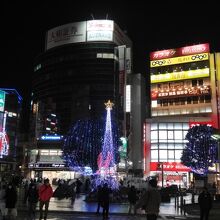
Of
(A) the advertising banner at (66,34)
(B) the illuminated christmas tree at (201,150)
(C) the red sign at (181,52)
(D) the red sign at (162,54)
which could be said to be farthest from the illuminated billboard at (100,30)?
(B) the illuminated christmas tree at (201,150)

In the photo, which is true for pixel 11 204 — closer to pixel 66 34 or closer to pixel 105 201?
pixel 105 201

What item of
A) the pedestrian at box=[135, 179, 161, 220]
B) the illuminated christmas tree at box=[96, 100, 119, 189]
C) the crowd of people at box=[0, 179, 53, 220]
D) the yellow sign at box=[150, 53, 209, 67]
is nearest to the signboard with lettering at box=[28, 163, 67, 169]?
the yellow sign at box=[150, 53, 209, 67]

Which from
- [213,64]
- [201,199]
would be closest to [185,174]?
[213,64]

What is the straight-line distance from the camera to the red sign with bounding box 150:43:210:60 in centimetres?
9312

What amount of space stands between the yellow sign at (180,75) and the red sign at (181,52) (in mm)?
5058

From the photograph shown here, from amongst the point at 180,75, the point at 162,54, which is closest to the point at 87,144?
the point at 180,75

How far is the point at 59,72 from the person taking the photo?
12419cm

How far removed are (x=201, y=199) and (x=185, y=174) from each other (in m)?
68.5

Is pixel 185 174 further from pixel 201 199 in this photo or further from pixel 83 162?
pixel 201 199

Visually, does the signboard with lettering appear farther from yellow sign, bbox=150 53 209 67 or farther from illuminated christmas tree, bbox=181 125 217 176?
illuminated christmas tree, bbox=181 125 217 176

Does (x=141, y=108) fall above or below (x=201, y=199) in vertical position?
above

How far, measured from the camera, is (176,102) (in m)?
93.4

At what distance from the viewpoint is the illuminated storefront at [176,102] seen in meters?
86.6

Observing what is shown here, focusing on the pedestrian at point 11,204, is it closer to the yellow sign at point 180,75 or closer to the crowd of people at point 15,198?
the crowd of people at point 15,198
